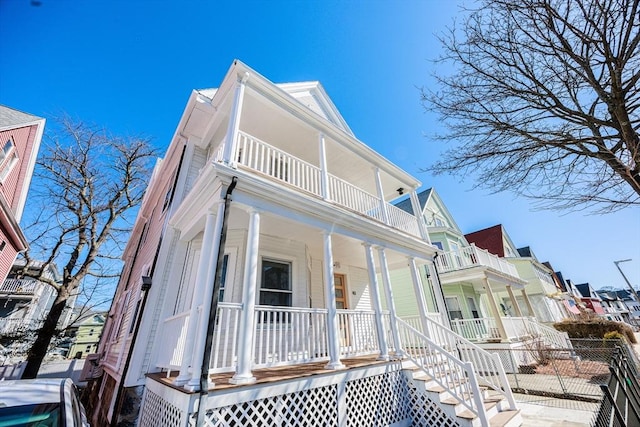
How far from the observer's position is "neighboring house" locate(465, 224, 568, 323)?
21.7 m

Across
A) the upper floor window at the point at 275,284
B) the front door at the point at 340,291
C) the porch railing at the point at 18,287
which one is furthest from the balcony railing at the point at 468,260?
the porch railing at the point at 18,287

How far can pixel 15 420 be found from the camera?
2.30 meters

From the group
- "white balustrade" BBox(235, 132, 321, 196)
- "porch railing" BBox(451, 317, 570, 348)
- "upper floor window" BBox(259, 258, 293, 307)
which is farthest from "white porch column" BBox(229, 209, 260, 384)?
"porch railing" BBox(451, 317, 570, 348)

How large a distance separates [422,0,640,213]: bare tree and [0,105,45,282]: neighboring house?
→ 46.6 ft

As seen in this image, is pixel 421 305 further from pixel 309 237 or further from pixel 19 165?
pixel 19 165

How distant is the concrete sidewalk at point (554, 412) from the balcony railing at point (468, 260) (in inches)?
260

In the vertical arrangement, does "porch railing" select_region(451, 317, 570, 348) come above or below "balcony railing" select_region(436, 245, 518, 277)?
below

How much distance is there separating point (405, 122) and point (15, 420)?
26.7 feet

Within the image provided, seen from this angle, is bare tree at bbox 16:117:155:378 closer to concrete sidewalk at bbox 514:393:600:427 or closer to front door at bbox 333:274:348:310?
front door at bbox 333:274:348:310

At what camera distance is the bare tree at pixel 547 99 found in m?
3.46

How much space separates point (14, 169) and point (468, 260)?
21602 mm

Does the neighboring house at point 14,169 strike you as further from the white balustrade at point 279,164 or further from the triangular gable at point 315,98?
the triangular gable at point 315,98

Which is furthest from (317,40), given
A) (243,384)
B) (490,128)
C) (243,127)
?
(243,384)

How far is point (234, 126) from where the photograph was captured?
507cm
